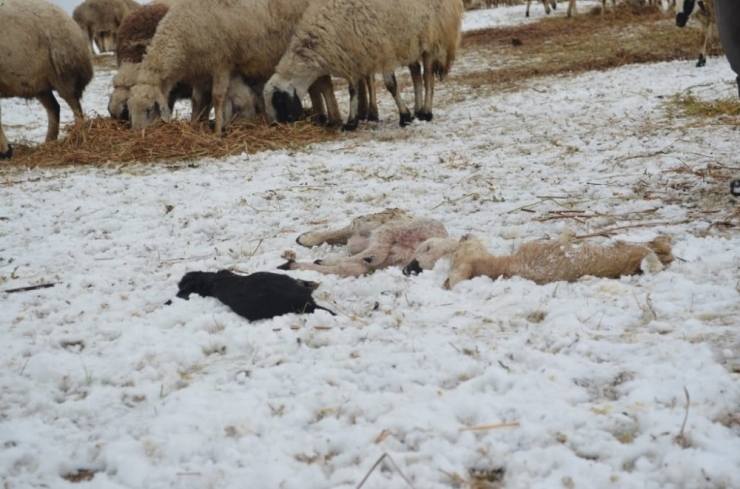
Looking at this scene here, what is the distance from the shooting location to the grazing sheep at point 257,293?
10.7ft

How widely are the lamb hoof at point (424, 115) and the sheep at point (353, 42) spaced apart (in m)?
0.85

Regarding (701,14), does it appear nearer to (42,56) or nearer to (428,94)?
(428,94)

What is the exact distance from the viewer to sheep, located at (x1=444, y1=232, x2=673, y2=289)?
3557mm

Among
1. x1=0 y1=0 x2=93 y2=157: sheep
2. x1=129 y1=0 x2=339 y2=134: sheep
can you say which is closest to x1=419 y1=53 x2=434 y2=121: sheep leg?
x1=129 y1=0 x2=339 y2=134: sheep

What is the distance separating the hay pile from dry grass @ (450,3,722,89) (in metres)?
5.05

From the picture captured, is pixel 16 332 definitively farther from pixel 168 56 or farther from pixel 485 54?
pixel 485 54

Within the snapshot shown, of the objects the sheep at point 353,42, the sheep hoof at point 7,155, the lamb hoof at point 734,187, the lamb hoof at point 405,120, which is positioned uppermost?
the sheep at point 353,42

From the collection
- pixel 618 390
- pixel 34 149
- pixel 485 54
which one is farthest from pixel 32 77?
pixel 485 54

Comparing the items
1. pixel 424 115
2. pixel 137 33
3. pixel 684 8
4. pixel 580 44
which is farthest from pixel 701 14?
pixel 137 33

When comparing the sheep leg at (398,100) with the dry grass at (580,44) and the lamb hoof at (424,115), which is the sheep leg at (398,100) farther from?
the dry grass at (580,44)

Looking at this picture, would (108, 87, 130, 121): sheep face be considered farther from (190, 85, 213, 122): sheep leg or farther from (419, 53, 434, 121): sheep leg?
(419, 53, 434, 121): sheep leg

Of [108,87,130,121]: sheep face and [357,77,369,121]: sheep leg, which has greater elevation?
[108,87,130,121]: sheep face

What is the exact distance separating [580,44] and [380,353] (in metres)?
15.7

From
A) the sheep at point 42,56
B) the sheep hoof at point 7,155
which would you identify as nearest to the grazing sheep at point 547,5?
the sheep at point 42,56
